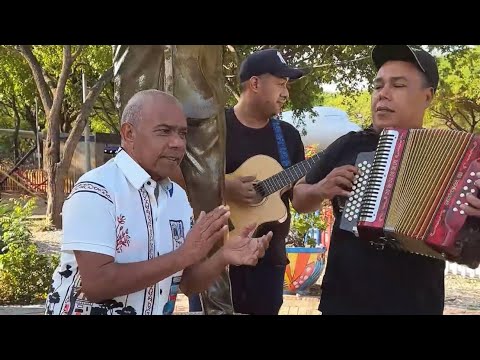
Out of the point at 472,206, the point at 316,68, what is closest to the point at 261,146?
the point at 316,68

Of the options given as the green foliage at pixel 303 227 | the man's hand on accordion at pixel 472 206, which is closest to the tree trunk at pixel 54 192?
the green foliage at pixel 303 227

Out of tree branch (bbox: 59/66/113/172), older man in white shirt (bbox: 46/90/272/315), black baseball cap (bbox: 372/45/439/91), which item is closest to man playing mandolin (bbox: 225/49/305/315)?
black baseball cap (bbox: 372/45/439/91)

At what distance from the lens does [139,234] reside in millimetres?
2029

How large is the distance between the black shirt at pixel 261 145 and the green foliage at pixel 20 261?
3.58ft

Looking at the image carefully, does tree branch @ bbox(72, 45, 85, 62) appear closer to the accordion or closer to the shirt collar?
the shirt collar

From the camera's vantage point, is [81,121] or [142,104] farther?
[81,121]

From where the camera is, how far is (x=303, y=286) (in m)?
3.43

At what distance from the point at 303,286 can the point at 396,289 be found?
3.21 feet

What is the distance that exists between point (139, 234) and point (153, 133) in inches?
14.2

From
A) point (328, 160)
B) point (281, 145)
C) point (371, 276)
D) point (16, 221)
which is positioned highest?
A: point (281, 145)

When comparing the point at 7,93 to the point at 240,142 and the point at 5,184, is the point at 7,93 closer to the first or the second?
the point at 5,184

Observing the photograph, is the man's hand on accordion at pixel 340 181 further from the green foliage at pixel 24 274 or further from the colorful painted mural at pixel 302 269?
the green foliage at pixel 24 274

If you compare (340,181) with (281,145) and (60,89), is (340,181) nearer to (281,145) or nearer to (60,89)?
(281,145)
